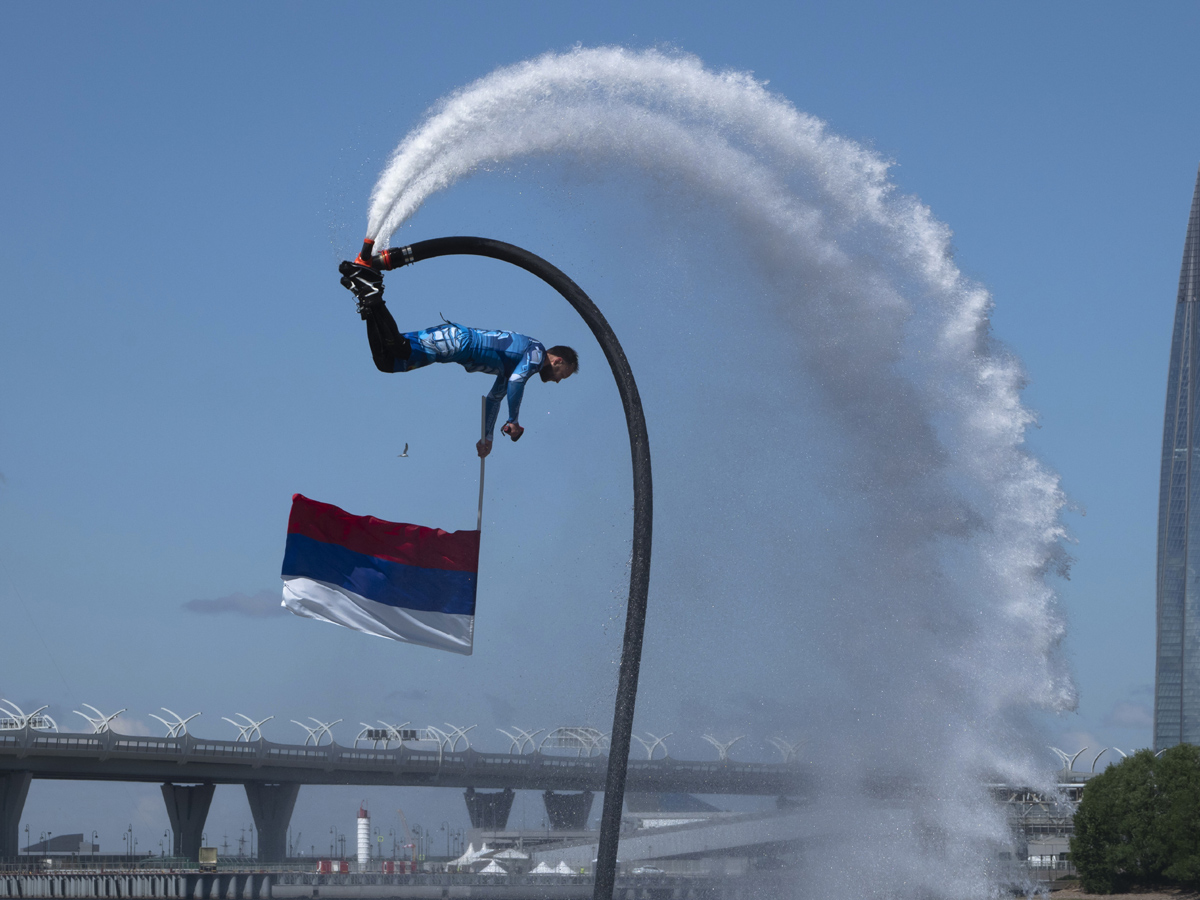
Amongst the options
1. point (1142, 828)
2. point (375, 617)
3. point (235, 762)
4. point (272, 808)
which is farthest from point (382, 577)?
point (272, 808)

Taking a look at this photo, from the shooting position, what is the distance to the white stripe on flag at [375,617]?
17625 millimetres

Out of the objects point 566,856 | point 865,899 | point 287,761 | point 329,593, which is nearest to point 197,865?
point 287,761

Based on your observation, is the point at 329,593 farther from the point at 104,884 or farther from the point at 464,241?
the point at 104,884

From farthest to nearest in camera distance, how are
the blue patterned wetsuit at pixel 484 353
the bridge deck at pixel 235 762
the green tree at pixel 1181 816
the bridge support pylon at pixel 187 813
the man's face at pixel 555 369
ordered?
the bridge support pylon at pixel 187 813 → the bridge deck at pixel 235 762 → the green tree at pixel 1181 816 → the man's face at pixel 555 369 → the blue patterned wetsuit at pixel 484 353

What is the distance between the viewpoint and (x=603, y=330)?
16562 millimetres

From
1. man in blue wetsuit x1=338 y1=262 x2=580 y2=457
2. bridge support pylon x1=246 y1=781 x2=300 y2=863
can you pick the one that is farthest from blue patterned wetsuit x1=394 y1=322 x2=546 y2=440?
bridge support pylon x1=246 y1=781 x2=300 y2=863

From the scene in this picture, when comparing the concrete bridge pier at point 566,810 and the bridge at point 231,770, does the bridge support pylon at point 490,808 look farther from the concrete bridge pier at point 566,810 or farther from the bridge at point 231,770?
the concrete bridge pier at point 566,810

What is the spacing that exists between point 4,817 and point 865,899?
410ft

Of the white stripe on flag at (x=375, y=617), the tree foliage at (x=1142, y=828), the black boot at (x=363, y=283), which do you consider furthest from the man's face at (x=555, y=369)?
the tree foliage at (x=1142, y=828)

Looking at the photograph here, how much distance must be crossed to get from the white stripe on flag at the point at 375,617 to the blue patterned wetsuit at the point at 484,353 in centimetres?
325

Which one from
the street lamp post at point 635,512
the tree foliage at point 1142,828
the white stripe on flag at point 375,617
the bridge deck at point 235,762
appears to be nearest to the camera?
the street lamp post at point 635,512

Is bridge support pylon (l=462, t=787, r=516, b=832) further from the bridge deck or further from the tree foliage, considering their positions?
the tree foliage

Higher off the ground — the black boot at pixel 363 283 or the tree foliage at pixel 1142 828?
the black boot at pixel 363 283

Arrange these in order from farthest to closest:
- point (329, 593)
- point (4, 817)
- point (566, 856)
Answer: point (4, 817)
point (566, 856)
point (329, 593)
